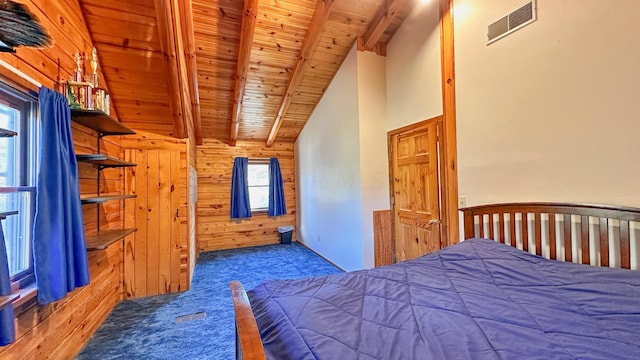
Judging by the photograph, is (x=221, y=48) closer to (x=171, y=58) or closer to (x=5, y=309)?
(x=171, y=58)

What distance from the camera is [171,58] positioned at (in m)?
2.60

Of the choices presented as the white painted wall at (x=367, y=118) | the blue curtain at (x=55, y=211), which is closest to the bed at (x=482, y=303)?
the blue curtain at (x=55, y=211)

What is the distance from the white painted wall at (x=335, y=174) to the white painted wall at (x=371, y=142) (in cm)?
8

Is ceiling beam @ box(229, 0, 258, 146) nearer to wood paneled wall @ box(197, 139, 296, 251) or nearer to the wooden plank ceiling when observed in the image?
the wooden plank ceiling

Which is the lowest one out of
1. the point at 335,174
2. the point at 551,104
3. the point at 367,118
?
the point at 335,174

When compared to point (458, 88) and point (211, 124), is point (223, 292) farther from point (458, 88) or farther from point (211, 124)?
point (458, 88)

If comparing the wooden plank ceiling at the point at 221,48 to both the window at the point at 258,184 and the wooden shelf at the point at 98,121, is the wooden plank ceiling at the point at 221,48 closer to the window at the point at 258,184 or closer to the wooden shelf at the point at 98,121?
the wooden shelf at the point at 98,121

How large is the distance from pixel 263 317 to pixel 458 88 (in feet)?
8.08

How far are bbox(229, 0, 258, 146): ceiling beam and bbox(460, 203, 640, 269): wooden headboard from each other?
107 inches

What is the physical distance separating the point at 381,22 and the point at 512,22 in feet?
4.74

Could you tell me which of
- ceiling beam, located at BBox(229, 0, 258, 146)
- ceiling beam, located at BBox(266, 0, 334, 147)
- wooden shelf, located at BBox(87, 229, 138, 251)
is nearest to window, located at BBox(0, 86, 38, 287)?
wooden shelf, located at BBox(87, 229, 138, 251)

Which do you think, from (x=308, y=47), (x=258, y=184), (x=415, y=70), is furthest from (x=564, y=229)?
(x=258, y=184)

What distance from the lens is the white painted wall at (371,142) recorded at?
3.41m

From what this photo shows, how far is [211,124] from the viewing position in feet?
15.8
